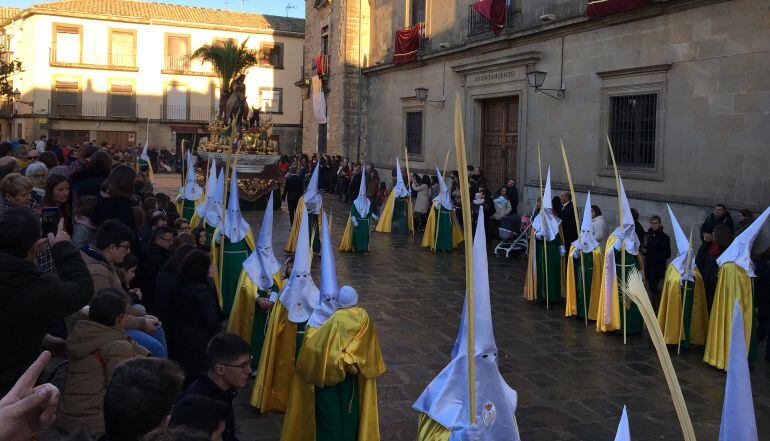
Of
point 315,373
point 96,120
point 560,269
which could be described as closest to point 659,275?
point 560,269

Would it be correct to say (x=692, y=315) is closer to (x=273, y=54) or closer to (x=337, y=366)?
(x=337, y=366)

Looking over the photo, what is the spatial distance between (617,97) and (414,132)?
9.86 metres

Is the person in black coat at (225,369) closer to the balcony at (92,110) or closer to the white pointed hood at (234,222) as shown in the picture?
the white pointed hood at (234,222)

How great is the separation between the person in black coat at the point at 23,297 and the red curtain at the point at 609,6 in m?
12.8

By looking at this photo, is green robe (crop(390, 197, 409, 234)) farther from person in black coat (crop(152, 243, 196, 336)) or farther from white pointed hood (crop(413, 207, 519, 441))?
white pointed hood (crop(413, 207, 519, 441))

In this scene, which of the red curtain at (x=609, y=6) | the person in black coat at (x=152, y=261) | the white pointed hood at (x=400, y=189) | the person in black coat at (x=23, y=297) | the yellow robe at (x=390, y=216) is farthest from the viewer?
the yellow robe at (x=390, y=216)

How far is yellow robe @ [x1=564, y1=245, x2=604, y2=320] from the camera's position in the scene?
9102mm

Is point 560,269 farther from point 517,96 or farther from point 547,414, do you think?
point 517,96

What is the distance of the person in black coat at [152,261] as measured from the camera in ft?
20.0

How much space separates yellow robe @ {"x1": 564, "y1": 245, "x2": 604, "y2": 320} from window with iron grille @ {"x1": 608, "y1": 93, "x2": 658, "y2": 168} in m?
5.17

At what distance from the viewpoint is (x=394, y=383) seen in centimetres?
653

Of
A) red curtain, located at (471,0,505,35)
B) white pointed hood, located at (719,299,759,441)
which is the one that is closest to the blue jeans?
white pointed hood, located at (719,299,759,441)

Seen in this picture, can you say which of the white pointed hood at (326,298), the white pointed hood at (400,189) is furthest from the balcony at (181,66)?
the white pointed hood at (326,298)

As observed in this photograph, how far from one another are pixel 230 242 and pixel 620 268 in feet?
15.9
